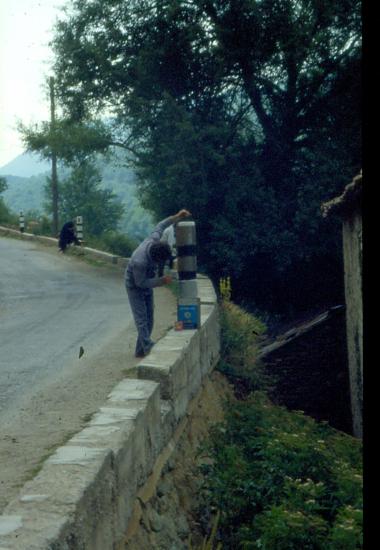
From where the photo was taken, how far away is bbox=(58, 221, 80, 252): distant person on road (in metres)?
25.7

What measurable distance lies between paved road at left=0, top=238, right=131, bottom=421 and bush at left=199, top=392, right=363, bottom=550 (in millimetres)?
1839

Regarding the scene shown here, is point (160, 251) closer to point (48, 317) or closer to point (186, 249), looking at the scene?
point (186, 249)

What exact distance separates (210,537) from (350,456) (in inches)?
131

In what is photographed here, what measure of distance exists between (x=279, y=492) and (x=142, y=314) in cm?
225

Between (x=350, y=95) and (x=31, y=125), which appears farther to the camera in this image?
(x=31, y=125)

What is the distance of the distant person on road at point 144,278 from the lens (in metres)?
8.05

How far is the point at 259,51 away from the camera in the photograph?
22.6 m

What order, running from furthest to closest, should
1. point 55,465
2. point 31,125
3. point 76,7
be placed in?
point 31,125 < point 76,7 < point 55,465

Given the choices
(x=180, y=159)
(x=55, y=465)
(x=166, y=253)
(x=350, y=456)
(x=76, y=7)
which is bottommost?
(x=350, y=456)

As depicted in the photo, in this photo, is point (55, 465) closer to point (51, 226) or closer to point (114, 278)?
point (114, 278)

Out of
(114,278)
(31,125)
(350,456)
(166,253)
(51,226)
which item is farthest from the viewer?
(51,226)

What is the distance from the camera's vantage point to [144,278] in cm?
806

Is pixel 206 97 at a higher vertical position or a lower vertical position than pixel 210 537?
higher

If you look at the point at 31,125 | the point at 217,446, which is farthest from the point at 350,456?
the point at 31,125
